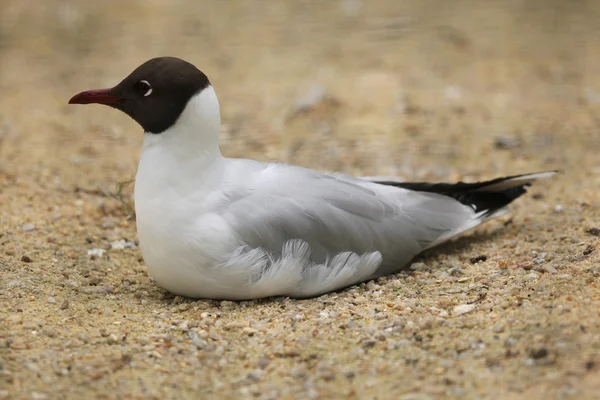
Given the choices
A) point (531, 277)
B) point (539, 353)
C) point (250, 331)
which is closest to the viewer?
point (539, 353)

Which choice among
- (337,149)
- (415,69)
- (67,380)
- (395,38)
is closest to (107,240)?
(67,380)

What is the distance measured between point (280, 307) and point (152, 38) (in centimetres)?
608

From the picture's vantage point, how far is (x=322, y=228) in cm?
411

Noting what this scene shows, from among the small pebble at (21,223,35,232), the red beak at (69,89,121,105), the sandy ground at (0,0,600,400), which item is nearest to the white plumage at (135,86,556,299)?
the sandy ground at (0,0,600,400)

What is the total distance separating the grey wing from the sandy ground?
14 centimetres

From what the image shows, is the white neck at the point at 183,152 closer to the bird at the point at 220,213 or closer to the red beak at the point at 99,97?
the bird at the point at 220,213

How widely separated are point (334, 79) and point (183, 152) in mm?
4508

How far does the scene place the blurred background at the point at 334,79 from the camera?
22.0ft

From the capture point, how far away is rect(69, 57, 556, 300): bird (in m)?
3.85

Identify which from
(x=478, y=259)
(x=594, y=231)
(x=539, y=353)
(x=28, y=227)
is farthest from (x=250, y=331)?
(x=594, y=231)

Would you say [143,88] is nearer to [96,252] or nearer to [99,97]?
[99,97]

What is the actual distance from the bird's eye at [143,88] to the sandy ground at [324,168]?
1075 millimetres

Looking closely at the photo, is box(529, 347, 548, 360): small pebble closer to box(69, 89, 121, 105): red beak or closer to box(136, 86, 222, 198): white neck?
box(136, 86, 222, 198): white neck

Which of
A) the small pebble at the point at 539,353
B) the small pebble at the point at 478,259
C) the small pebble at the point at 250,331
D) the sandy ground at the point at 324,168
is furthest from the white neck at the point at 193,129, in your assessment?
the small pebble at the point at 539,353
